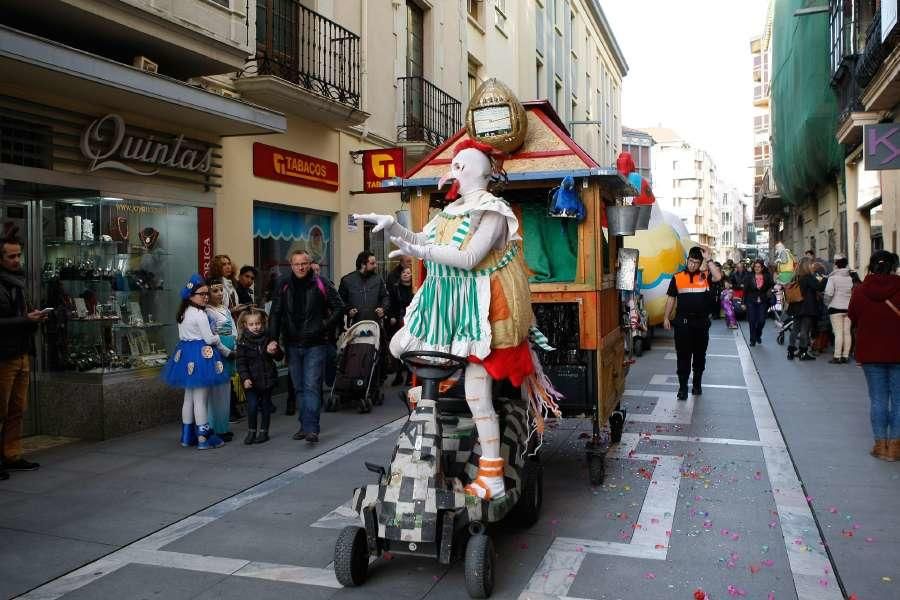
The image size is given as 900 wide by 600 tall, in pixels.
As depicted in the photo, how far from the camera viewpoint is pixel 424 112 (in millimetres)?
14914

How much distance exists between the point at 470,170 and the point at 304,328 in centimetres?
333

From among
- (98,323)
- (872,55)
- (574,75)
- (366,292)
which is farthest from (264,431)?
(574,75)

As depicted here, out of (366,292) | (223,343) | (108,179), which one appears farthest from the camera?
(366,292)

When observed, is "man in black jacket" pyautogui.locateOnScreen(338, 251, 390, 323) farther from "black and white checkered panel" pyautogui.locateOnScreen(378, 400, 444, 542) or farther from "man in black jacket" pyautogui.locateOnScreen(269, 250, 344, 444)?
"black and white checkered panel" pyautogui.locateOnScreen(378, 400, 444, 542)

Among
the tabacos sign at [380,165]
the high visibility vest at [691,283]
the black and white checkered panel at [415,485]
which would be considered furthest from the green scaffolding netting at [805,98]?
the black and white checkered panel at [415,485]

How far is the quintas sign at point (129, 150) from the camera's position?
7348 mm

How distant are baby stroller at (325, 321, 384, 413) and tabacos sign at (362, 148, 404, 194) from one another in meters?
3.40

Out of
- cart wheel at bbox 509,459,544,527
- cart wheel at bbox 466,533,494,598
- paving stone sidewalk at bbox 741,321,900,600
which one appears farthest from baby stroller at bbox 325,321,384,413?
cart wheel at bbox 466,533,494,598

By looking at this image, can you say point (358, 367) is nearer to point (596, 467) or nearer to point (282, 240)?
point (282, 240)

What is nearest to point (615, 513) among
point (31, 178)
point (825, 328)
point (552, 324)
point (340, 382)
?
point (552, 324)

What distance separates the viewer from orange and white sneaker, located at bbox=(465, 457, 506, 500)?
3.89m

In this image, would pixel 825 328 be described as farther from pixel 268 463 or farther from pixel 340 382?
pixel 268 463

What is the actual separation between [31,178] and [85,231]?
2.76 feet

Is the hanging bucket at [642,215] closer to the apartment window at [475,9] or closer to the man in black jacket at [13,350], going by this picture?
the man in black jacket at [13,350]
